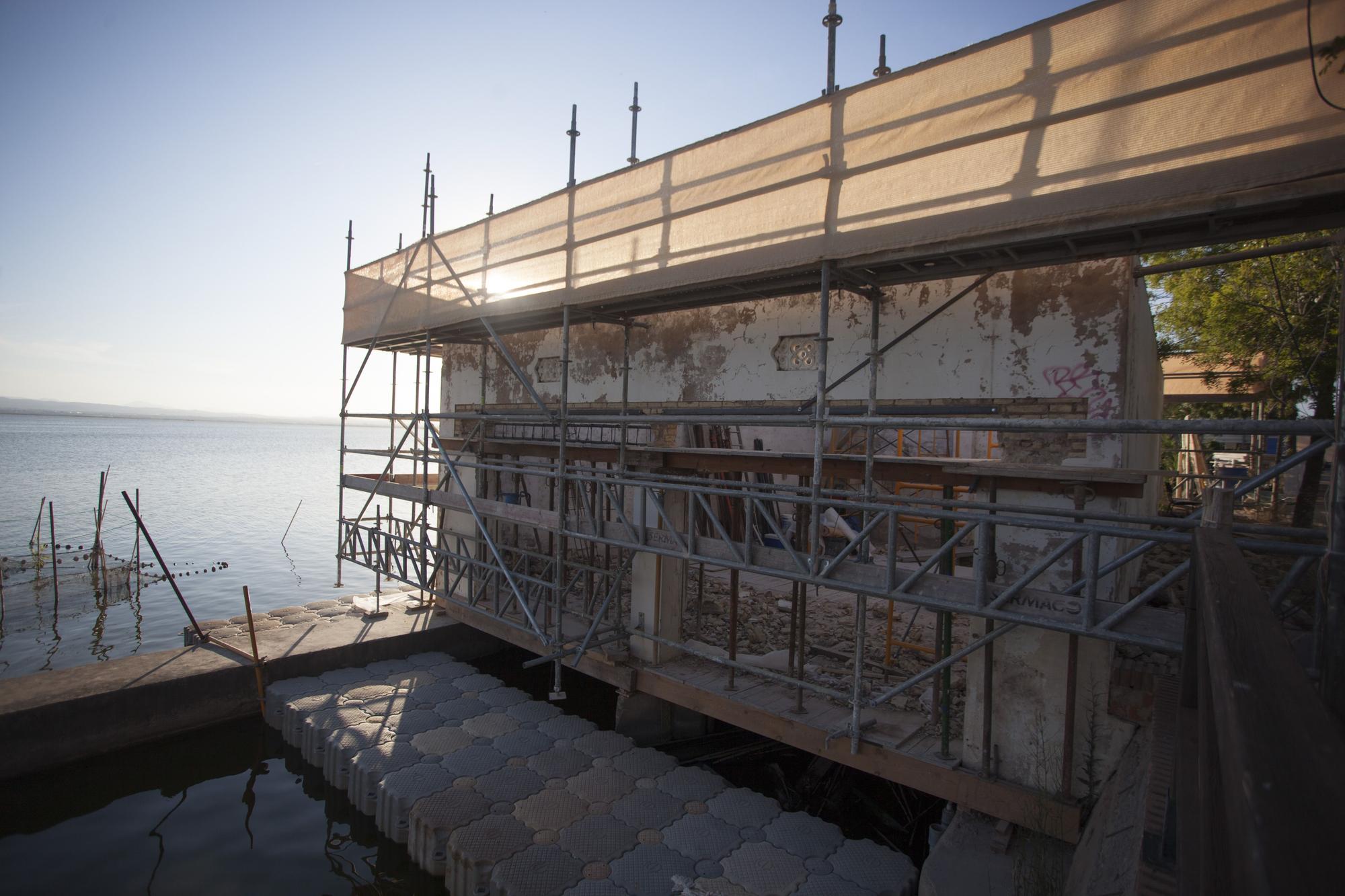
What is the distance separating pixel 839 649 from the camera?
446 inches

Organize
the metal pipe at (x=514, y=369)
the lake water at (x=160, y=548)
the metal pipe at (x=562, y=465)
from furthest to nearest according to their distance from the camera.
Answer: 1. the lake water at (x=160, y=548)
2. the metal pipe at (x=514, y=369)
3. the metal pipe at (x=562, y=465)

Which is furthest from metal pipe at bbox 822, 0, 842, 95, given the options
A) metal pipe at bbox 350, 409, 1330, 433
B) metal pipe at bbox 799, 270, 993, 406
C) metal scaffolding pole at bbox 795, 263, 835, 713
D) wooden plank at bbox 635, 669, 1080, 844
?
wooden plank at bbox 635, 669, 1080, 844

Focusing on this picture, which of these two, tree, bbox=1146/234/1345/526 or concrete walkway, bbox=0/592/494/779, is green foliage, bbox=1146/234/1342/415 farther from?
concrete walkway, bbox=0/592/494/779

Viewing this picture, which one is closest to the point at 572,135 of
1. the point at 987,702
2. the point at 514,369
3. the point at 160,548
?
the point at 514,369

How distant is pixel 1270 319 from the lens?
1248 centimetres

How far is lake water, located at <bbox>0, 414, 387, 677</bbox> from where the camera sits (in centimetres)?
1761

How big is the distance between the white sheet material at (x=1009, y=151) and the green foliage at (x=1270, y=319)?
22.2ft

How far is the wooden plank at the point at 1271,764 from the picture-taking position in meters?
0.63

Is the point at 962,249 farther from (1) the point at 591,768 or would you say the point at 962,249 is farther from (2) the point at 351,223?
(2) the point at 351,223

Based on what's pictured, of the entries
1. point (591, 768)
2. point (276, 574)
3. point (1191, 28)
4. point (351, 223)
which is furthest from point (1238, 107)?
point (276, 574)

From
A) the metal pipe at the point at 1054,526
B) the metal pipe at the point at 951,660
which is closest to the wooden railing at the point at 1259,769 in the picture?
the metal pipe at the point at 1054,526

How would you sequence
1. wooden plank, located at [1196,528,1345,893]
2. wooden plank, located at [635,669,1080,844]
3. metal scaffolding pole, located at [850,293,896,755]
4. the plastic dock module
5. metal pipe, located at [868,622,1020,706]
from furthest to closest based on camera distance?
the plastic dock module < metal scaffolding pole, located at [850,293,896,755] < wooden plank, located at [635,669,1080,844] < metal pipe, located at [868,622,1020,706] < wooden plank, located at [1196,528,1345,893]

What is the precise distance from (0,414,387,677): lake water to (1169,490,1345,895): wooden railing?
20.6m

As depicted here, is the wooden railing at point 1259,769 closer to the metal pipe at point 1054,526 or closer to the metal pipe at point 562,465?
the metal pipe at point 1054,526
